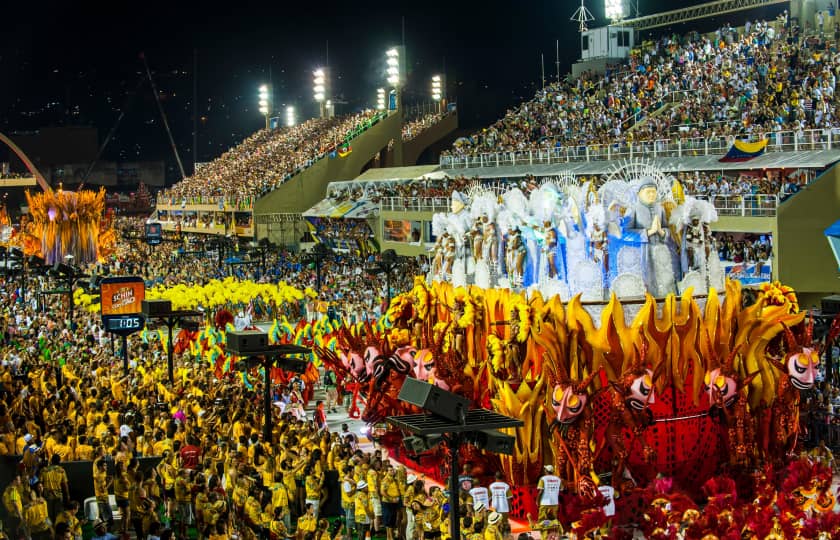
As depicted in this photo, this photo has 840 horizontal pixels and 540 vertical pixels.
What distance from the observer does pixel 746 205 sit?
30375 mm

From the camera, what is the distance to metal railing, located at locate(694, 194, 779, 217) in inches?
1172

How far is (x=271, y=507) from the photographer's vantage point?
14.6m

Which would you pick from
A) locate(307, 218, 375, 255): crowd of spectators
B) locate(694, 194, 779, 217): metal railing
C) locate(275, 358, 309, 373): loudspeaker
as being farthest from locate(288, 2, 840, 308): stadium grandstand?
locate(275, 358, 309, 373): loudspeaker

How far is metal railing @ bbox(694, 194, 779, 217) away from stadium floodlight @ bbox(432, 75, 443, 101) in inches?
1628

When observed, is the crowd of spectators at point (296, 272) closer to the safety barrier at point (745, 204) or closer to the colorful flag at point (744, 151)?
the colorful flag at point (744, 151)

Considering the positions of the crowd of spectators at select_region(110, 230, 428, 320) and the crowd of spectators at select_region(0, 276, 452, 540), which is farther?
the crowd of spectators at select_region(110, 230, 428, 320)

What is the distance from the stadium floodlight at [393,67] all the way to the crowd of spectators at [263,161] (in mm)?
2375

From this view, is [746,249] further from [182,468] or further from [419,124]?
[419,124]

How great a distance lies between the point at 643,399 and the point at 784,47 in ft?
84.6

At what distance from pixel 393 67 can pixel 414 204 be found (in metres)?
25.5

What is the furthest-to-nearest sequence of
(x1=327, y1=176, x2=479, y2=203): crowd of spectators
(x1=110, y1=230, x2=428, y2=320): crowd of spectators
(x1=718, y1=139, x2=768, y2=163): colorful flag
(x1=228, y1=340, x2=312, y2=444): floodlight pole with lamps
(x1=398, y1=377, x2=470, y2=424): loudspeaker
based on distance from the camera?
(x1=327, y1=176, x2=479, y2=203): crowd of spectators < (x1=110, y1=230, x2=428, y2=320): crowd of spectators < (x1=718, y1=139, x2=768, y2=163): colorful flag < (x1=228, y1=340, x2=312, y2=444): floodlight pole with lamps < (x1=398, y1=377, x2=470, y2=424): loudspeaker

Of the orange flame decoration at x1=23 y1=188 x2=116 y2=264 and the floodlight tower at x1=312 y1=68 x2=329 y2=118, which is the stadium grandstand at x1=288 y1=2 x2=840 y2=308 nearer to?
the orange flame decoration at x1=23 y1=188 x2=116 y2=264

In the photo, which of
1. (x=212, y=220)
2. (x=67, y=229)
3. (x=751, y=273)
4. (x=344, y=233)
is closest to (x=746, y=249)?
(x=751, y=273)

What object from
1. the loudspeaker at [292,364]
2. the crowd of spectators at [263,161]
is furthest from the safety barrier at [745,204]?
the crowd of spectators at [263,161]
